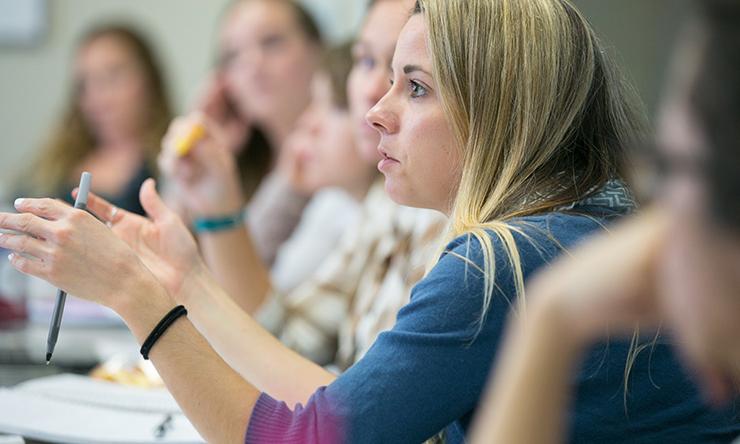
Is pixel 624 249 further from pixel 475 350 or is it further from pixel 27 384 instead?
pixel 27 384

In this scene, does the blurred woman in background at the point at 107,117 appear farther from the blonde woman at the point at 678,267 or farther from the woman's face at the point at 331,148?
the blonde woman at the point at 678,267

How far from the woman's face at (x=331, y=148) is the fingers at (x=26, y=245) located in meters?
1.16

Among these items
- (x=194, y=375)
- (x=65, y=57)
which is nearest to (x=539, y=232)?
(x=194, y=375)

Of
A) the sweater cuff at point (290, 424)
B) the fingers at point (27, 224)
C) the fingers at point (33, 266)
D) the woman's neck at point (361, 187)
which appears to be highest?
the fingers at point (27, 224)

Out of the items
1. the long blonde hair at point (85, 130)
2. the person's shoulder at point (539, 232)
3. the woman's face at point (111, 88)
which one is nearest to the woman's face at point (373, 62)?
the person's shoulder at point (539, 232)

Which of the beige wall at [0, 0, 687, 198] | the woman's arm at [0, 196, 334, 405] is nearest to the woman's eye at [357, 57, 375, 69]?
the woman's arm at [0, 196, 334, 405]

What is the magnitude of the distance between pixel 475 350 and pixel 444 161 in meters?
0.27

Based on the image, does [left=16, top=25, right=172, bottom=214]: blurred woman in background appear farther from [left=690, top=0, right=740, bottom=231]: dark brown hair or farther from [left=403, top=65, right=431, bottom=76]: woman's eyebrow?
[left=690, top=0, right=740, bottom=231]: dark brown hair

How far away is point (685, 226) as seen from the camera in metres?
0.56

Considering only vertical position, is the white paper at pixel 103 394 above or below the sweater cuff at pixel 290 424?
below

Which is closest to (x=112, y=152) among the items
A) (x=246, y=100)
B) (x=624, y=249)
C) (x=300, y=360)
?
(x=246, y=100)

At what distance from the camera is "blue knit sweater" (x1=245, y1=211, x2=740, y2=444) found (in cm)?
92

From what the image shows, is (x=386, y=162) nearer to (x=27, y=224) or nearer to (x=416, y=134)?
(x=416, y=134)

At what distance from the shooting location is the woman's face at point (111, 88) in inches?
138
